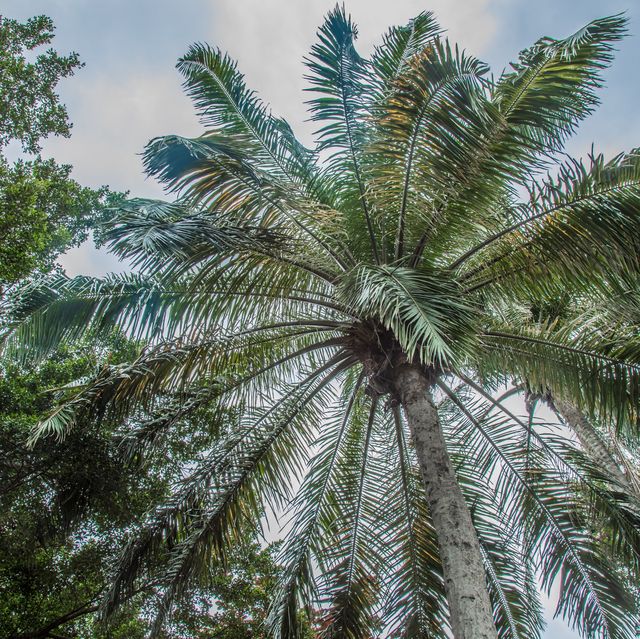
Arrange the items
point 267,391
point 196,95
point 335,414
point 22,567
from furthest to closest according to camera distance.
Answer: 1. point 22,567
2. point 335,414
3. point 267,391
4. point 196,95

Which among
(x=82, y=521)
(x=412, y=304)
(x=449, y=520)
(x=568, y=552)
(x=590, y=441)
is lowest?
(x=82, y=521)

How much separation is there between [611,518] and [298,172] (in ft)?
16.8

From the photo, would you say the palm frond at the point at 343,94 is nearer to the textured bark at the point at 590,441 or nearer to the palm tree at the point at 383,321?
the palm tree at the point at 383,321

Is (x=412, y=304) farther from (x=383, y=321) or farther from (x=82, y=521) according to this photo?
(x=82, y=521)

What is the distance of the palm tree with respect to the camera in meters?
4.88

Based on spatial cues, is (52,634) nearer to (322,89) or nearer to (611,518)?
(611,518)

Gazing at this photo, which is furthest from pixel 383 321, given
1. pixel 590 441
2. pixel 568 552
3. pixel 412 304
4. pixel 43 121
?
pixel 43 121

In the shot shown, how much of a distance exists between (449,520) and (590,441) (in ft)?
15.3

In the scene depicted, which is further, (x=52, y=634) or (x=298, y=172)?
(x=52, y=634)

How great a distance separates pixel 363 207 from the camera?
592 centimetres

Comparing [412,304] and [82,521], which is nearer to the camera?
[412,304]

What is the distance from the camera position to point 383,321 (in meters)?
5.13

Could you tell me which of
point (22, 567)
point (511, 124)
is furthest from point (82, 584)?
point (511, 124)

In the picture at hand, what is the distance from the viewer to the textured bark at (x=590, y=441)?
7128 mm
